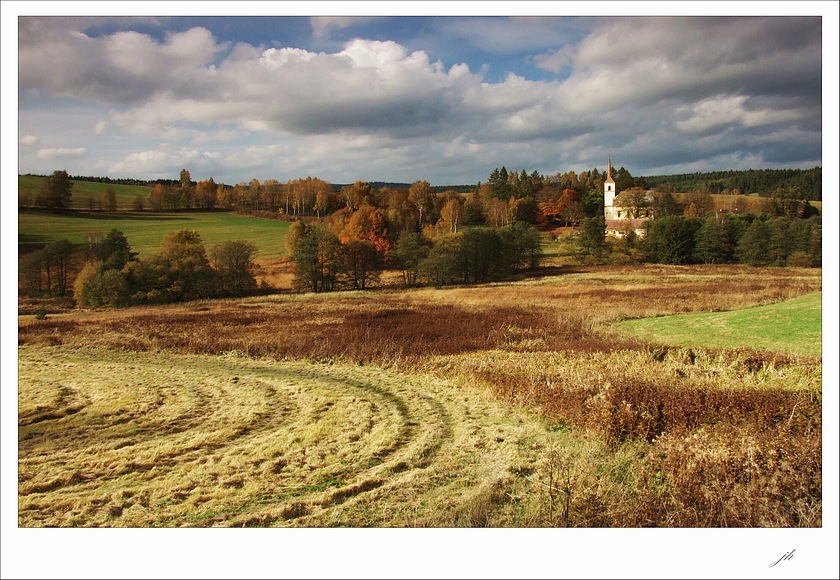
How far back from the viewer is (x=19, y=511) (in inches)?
181

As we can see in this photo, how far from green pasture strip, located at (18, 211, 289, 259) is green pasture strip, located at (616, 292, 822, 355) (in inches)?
395

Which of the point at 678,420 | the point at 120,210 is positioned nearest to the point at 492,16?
the point at 678,420

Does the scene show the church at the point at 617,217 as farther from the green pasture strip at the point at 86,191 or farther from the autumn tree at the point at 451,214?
the green pasture strip at the point at 86,191

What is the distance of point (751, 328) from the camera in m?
8.88

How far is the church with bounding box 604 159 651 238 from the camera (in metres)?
14.3

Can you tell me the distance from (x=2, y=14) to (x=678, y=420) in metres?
9.15

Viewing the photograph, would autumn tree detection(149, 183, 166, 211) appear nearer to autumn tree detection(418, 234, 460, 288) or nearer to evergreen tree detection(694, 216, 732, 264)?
autumn tree detection(418, 234, 460, 288)

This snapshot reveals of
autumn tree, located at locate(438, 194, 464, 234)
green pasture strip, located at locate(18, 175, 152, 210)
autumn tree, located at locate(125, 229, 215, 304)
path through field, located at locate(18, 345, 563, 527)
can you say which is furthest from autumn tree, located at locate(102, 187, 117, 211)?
autumn tree, located at locate(438, 194, 464, 234)

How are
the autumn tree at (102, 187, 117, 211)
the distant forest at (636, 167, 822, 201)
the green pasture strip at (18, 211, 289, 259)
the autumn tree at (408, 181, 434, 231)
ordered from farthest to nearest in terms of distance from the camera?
1. the autumn tree at (408, 181, 434, 231)
2. the autumn tree at (102, 187, 117, 211)
3. the green pasture strip at (18, 211, 289, 259)
4. the distant forest at (636, 167, 822, 201)

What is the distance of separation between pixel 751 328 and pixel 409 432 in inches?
288

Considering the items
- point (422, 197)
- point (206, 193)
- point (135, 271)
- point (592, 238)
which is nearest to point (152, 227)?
point (135, 271)

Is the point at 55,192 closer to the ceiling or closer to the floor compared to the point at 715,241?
closer to the ceiling

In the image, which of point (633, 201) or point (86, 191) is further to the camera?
point (633, 201)

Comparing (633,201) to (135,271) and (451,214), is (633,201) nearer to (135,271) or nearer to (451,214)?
(451,214)
